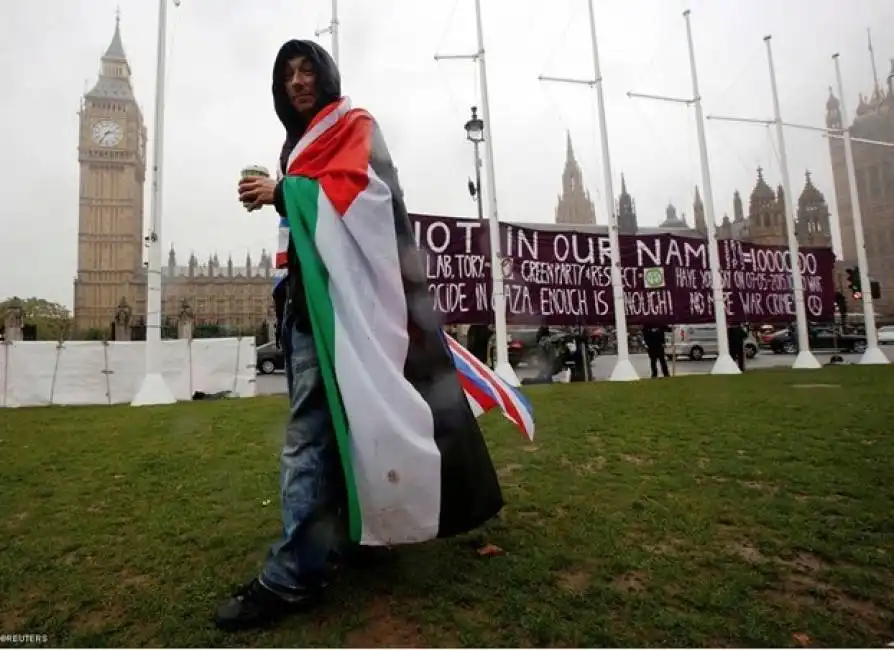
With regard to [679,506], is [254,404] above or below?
above

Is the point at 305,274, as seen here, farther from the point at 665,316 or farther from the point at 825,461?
the point at 665,316

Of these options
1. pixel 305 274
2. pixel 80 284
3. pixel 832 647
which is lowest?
pixel 832 647

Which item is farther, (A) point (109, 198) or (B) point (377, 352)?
(A) point (109, 198)

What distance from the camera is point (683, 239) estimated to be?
17.0 meters

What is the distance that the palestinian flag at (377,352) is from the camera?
192cm

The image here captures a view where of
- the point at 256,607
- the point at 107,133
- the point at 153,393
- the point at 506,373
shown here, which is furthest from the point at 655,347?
the point at 107,133

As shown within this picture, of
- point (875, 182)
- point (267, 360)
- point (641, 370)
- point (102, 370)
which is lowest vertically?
point (641, 370)

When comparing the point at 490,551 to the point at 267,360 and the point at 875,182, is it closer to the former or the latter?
the point at 267,360

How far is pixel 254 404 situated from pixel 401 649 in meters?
8.02

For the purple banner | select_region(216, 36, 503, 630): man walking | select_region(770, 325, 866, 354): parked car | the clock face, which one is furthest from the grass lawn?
the clock face

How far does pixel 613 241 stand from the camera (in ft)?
47.4

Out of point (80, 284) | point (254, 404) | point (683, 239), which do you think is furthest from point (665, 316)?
point (80, 284)

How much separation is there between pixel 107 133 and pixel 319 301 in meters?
114

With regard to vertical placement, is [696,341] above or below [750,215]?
below
